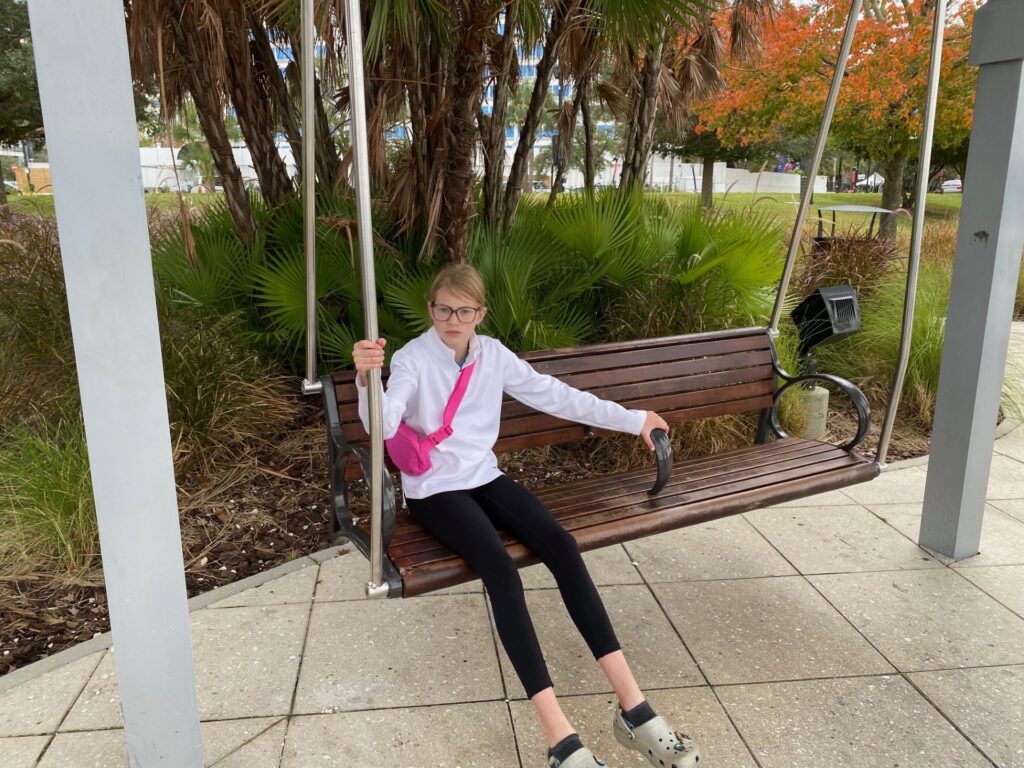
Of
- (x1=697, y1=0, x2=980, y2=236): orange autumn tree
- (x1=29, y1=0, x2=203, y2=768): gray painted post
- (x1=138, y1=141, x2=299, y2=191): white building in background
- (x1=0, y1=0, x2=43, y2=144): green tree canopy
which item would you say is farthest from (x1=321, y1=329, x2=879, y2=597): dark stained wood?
(x1=0, y1=0, x2=43, y2=144): green tree canopy

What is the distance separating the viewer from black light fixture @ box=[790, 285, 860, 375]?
15.3 ft

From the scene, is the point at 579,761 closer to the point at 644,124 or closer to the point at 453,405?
the point at 453,405

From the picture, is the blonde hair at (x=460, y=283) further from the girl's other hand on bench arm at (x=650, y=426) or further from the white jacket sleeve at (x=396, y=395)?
the girl's other hand on bench arm at (x=650, y=426)

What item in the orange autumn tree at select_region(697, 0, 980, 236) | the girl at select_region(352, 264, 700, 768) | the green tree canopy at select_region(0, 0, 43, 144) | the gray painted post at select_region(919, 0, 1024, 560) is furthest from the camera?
the green tree canopy at select_region(0, 0, 43, 144)

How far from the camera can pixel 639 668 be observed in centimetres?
273

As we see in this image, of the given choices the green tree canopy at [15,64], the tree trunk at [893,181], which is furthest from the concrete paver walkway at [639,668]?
the tree trunk at [893,181]

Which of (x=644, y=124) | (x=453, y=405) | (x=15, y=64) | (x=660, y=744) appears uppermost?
(x=15, y=64)

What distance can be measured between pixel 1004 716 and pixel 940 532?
116 cm

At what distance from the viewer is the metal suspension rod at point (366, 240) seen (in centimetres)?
182

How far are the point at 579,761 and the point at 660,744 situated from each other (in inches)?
9.6

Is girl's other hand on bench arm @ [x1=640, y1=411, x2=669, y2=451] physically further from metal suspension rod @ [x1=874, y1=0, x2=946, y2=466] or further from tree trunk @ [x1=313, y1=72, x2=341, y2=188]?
tree trunk @ [x1=313, y1=72, x2=341, y2=188]

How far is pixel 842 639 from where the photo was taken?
2.90 m

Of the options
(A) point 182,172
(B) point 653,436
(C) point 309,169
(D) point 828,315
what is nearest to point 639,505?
(B) point 653,436

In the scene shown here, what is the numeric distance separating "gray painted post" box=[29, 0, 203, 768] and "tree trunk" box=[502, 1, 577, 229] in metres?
3.76
